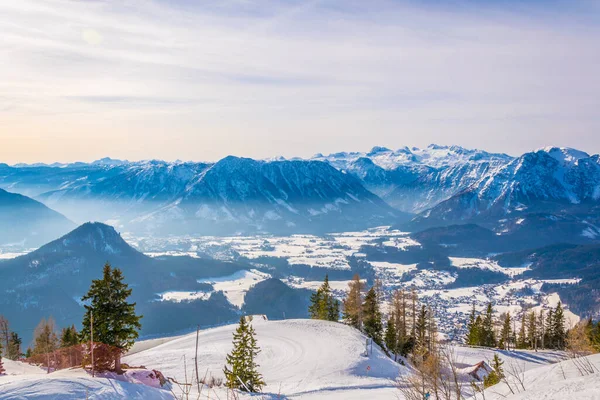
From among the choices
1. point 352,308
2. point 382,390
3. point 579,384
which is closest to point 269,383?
point 382,390

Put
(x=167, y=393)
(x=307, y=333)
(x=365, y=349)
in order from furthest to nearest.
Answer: (x=307, y=333), (x=365, y=349), (x=167, y=393)

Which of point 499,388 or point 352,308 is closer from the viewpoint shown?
point 499,388

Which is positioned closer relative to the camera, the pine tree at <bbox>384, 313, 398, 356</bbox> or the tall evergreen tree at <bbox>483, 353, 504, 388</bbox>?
the tall evergreen tree at <bbox>483, 353, 504, 388</bbox>

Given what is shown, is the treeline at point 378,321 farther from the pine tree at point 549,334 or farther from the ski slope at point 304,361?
the pine tree at point 549,334

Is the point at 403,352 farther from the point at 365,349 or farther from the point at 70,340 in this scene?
the point at 70,340

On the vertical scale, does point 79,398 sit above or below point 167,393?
above

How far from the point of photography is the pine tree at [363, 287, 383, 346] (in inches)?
2559

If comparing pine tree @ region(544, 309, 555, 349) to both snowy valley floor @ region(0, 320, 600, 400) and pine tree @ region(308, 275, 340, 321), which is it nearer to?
snowy valley floor @ region(0, 320, 600, 400)

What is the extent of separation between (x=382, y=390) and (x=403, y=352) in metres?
33.5

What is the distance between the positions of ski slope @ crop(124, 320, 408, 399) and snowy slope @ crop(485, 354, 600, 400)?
749 inches

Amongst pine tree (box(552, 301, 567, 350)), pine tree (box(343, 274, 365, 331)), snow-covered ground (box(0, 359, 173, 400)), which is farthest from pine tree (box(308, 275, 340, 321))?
snow-covered ground (box(0, 359, 173, 400))

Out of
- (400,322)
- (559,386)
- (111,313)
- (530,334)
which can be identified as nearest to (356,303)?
(400,322)

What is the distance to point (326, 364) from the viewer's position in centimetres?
4406

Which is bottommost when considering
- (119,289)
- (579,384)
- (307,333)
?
(307,333)
